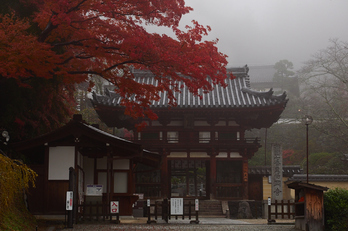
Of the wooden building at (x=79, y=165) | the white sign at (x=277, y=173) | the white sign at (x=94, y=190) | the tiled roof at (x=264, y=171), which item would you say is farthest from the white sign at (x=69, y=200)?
the tiled roof at (x=264, y=171)

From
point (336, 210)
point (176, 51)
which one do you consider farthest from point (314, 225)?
point (176, 51)

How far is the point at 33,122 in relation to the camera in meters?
18.6

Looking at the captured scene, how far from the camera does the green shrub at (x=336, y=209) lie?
13484mm

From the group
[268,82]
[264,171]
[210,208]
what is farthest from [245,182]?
[268,82]

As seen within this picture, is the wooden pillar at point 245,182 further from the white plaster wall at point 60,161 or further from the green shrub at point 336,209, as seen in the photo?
the white plaster wall at point 60,161

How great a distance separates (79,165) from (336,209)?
31.5 ft

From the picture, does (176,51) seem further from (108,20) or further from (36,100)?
(36,100)

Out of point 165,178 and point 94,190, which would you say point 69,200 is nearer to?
point 94,190

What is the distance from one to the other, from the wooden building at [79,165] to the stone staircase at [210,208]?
8.72 metres

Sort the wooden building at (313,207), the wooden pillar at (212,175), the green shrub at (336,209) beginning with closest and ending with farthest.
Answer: the green shrub at (336,209)
the wooden building at (313,207)
the wooden pillar at (212,175)

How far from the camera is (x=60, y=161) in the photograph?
666 inches

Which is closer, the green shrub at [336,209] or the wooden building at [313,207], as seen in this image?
the green shrub at [336,209]

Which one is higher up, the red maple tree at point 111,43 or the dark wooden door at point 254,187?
the red maple tree at point 111,43

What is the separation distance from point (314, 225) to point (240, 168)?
612 inches
